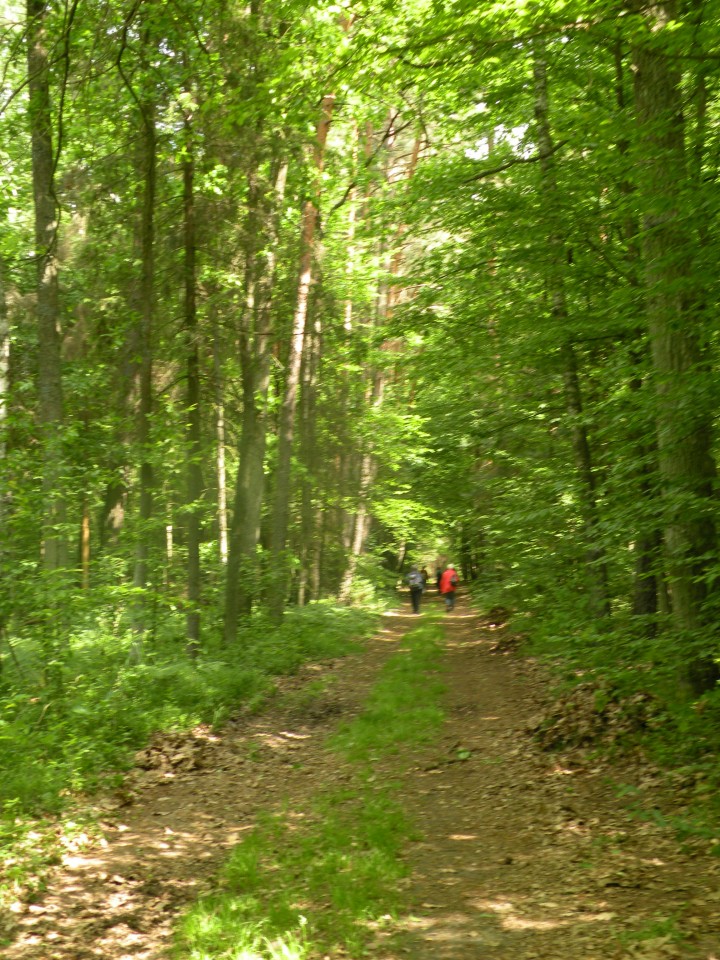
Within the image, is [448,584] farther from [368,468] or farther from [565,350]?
[565,350]

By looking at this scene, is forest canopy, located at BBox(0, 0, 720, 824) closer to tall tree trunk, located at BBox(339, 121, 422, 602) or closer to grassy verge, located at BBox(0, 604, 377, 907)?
grassy verge, located at BBox(0, 604, 377, 907)

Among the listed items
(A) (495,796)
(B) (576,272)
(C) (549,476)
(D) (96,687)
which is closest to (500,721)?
(A) (495,796)

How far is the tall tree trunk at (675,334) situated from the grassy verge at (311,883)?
3.07 meters

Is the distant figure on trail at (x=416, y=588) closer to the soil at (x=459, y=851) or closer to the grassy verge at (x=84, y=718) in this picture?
the grassy verge at (x=84, y=718)

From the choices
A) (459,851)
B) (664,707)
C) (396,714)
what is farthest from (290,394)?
(459,851)

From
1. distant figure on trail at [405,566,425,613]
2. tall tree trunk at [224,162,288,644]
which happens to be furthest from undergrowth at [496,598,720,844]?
distant figure on trail at [405,566,425,613]

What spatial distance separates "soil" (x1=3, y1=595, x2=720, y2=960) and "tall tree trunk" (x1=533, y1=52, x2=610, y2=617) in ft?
6.30

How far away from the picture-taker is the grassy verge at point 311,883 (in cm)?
505

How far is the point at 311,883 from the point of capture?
5.88 m

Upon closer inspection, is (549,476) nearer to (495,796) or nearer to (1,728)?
(495,796)

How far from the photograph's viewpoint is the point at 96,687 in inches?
380

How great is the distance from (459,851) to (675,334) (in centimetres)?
488

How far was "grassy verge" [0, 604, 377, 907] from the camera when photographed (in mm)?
6637

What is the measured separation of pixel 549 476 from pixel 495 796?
6.05m
